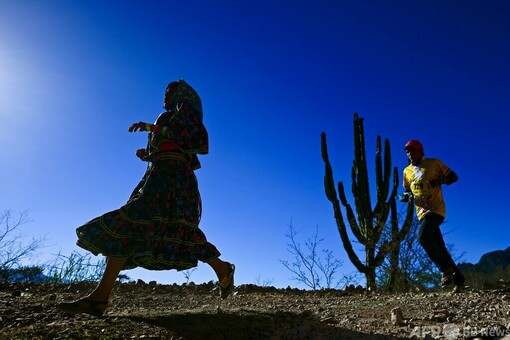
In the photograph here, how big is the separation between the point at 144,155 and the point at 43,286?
3.44 meters

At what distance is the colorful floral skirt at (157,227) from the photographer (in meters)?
3.20

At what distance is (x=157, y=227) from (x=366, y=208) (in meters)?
6.88

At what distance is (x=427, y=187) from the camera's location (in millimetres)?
5047

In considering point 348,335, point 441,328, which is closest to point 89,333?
point 348,335

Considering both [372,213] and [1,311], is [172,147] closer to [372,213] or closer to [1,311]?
[1,311]

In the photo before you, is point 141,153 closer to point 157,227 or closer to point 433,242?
point 157,227

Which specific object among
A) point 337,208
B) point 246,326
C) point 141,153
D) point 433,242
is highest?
point 337,208

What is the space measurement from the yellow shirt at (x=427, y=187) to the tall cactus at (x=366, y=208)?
4.07 m

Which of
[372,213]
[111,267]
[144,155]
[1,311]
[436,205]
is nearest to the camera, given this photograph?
[111,267]

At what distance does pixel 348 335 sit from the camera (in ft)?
8.41

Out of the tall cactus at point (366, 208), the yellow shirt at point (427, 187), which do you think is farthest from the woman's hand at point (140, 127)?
the tall cactus at point (366, 208)

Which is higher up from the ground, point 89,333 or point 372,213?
point 372,213

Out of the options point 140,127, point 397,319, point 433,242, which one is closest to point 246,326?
point 397,319

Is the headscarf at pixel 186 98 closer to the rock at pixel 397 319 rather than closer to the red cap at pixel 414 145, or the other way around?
the rock at pixel 397 319
